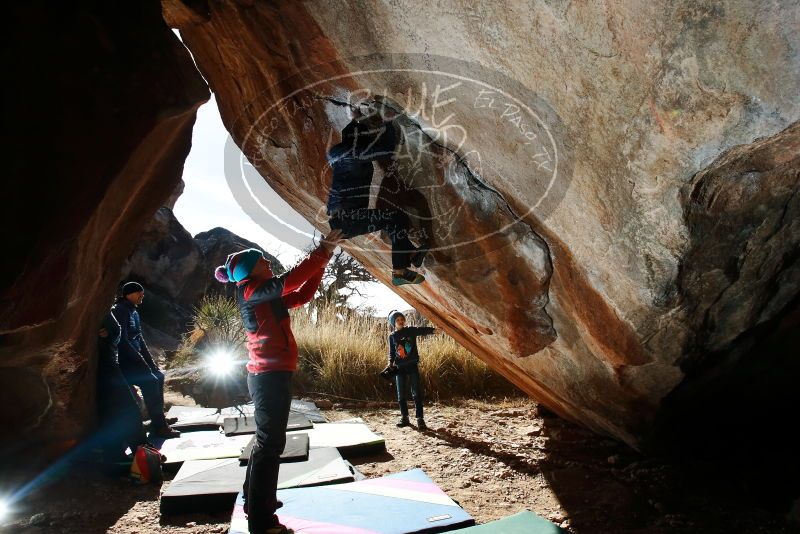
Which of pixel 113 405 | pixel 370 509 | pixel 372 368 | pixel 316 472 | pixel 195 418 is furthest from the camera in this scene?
pixel 372 368

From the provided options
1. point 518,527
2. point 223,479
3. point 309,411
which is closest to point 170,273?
point 309,411

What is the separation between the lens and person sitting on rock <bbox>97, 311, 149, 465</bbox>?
4.25m

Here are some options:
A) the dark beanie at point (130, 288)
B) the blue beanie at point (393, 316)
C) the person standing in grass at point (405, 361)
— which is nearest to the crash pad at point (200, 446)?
the dark beanie at point (130, 288)

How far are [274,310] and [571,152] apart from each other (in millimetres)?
1751

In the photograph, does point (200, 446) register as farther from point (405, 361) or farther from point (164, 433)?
point (405, 361)

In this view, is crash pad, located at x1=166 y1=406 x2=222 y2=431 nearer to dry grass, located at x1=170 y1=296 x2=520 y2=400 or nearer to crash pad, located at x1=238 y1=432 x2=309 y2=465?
crash pad, located at x1=238 y1=432 x2=309 y2=465

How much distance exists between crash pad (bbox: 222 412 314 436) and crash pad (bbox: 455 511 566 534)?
286 cm

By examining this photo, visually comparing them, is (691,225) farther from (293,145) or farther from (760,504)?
(293,145)

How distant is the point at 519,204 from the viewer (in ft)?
9.39

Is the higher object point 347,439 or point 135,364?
point 135,364

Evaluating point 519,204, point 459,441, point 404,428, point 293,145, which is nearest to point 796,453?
point 459,441

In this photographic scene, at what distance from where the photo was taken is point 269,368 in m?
2.62

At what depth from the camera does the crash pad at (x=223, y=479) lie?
10.9ft

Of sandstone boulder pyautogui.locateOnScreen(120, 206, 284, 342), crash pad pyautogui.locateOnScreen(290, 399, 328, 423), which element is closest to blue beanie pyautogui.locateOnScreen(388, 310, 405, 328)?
crash pad pyautogui.locateOnScreen(290, 399, 328, 423)
